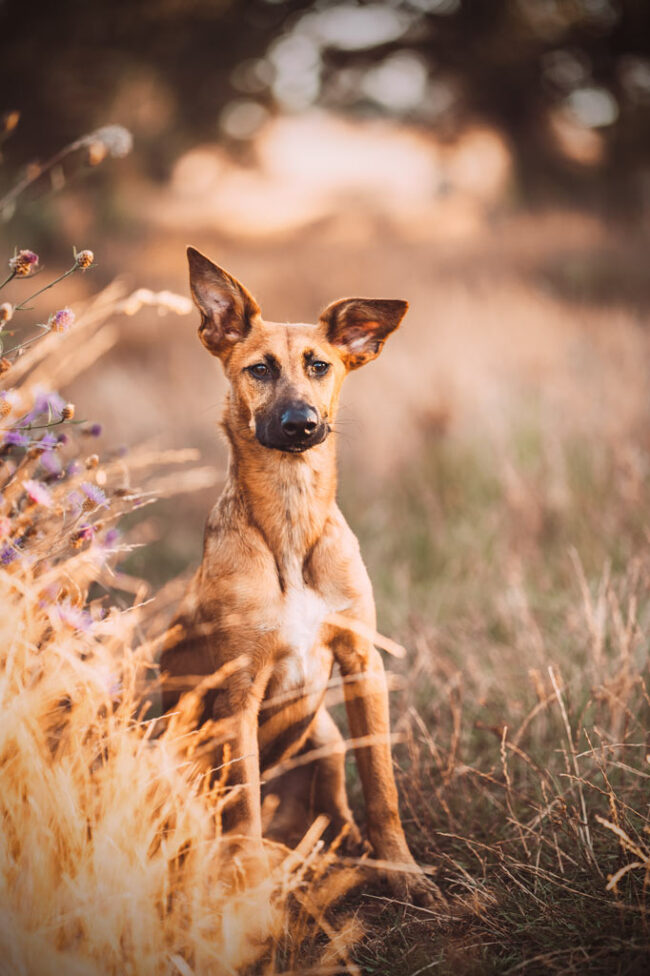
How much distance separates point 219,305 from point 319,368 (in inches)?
16.8

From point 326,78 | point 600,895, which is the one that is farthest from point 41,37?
point 600,895

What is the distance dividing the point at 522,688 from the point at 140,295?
7.82 ft

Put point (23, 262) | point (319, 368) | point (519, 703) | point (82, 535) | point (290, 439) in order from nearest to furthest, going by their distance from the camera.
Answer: point (23, 262), point (82, 535), point (290, 439), point (319, 368), point (519, 703)

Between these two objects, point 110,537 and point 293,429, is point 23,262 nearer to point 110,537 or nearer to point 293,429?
point 293,429

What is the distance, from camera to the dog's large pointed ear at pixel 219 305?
2576mm

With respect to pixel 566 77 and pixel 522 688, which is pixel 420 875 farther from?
pixel 566 77

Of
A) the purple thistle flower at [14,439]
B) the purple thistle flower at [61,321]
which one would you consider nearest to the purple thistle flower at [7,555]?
the purple thistle flower at [14,439]

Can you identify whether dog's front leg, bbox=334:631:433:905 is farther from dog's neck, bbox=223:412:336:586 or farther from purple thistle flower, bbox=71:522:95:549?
purple thistle flower, bbox=71:522:95:549

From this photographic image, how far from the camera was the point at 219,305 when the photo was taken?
269 centimetres

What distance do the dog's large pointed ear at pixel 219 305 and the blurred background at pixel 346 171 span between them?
513 centimetres

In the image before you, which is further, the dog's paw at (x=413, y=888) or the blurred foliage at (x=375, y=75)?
the blurred foliage at (x=375, y=75)

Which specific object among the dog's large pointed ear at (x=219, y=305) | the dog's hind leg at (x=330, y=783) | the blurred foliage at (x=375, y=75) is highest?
the blurred foliage at (x=375, y=75)

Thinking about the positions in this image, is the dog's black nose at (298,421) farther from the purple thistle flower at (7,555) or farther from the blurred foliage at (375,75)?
the blurred foliage at (375,75)

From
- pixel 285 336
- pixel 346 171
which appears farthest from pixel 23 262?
pixel 346 171
